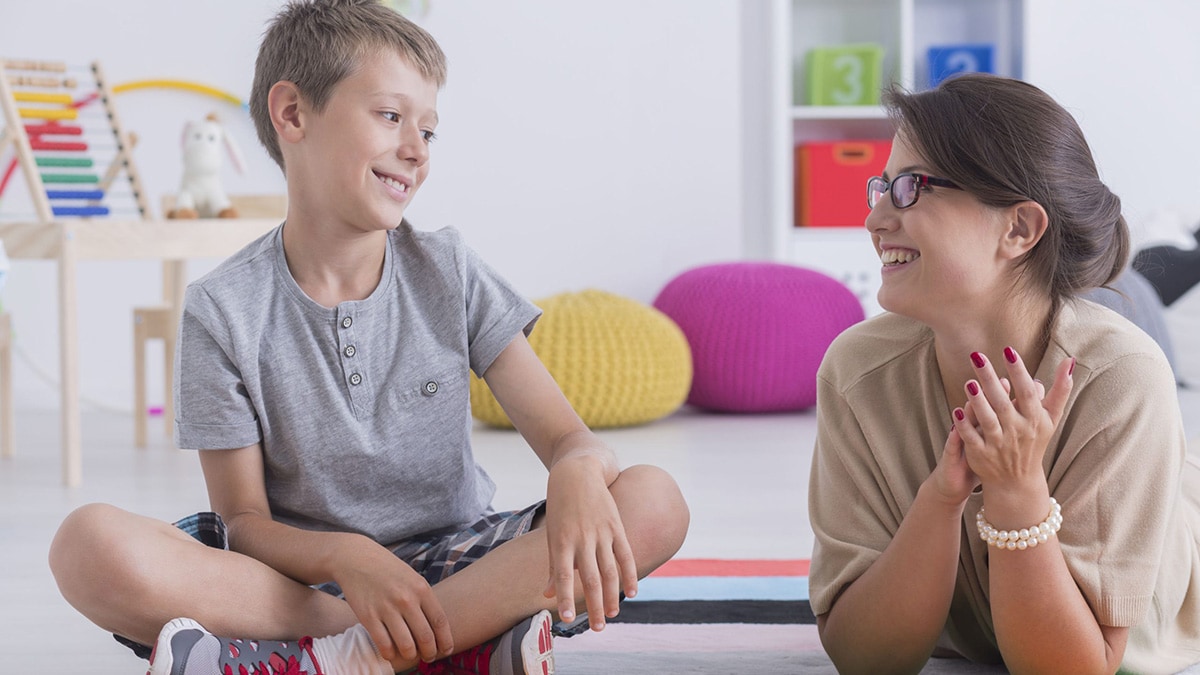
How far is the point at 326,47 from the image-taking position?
3.61 feet

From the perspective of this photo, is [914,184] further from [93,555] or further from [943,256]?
[93,555]

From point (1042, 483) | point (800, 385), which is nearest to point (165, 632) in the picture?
point (1042, 483)

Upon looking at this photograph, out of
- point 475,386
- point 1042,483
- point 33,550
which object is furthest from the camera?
point 475,386

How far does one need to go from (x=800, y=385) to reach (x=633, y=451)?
68cm

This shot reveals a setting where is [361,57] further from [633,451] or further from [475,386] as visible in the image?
[475,386]

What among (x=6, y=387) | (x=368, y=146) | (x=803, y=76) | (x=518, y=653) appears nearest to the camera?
(x=518, y=653)

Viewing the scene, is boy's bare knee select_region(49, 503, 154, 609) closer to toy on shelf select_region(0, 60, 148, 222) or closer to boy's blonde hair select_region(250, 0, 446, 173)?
boy's blonde hair select_region(250, 0, 446, 173)

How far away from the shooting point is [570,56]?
345 cm

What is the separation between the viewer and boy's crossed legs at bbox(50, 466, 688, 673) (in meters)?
0.92

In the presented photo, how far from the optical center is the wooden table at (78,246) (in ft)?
7.09

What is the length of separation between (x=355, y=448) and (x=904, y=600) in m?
0.48

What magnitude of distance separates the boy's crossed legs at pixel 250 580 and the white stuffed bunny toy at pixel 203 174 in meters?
1.66

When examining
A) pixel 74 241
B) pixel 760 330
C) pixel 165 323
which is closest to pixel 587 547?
pixel 74 241

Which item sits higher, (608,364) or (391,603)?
(391,603)
